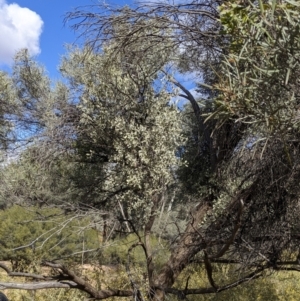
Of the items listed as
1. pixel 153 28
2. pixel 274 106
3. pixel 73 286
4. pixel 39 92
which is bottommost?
pixel 73 286

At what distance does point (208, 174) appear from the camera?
22.2ft

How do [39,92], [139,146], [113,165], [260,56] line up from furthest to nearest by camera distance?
[39,92], [113,165], [139,146], [260,56]

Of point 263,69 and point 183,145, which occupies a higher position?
point 183,145

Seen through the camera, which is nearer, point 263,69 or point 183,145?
point 263,69

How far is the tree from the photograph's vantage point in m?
2.62

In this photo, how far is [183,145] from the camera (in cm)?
732

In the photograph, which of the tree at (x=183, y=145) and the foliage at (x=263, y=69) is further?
the tree at (x=183, y=145)

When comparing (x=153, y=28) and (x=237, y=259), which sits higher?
(x=153, y=28)

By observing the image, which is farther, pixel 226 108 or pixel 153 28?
pixel 153 28

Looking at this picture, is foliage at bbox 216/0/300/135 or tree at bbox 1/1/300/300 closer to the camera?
foliage at bbox 216/0/300/135

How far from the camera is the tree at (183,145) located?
103 inches

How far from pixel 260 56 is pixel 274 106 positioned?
26cm

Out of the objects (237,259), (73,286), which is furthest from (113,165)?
(237,259)

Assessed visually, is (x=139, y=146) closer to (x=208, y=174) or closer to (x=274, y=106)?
(x=208, y=174)
